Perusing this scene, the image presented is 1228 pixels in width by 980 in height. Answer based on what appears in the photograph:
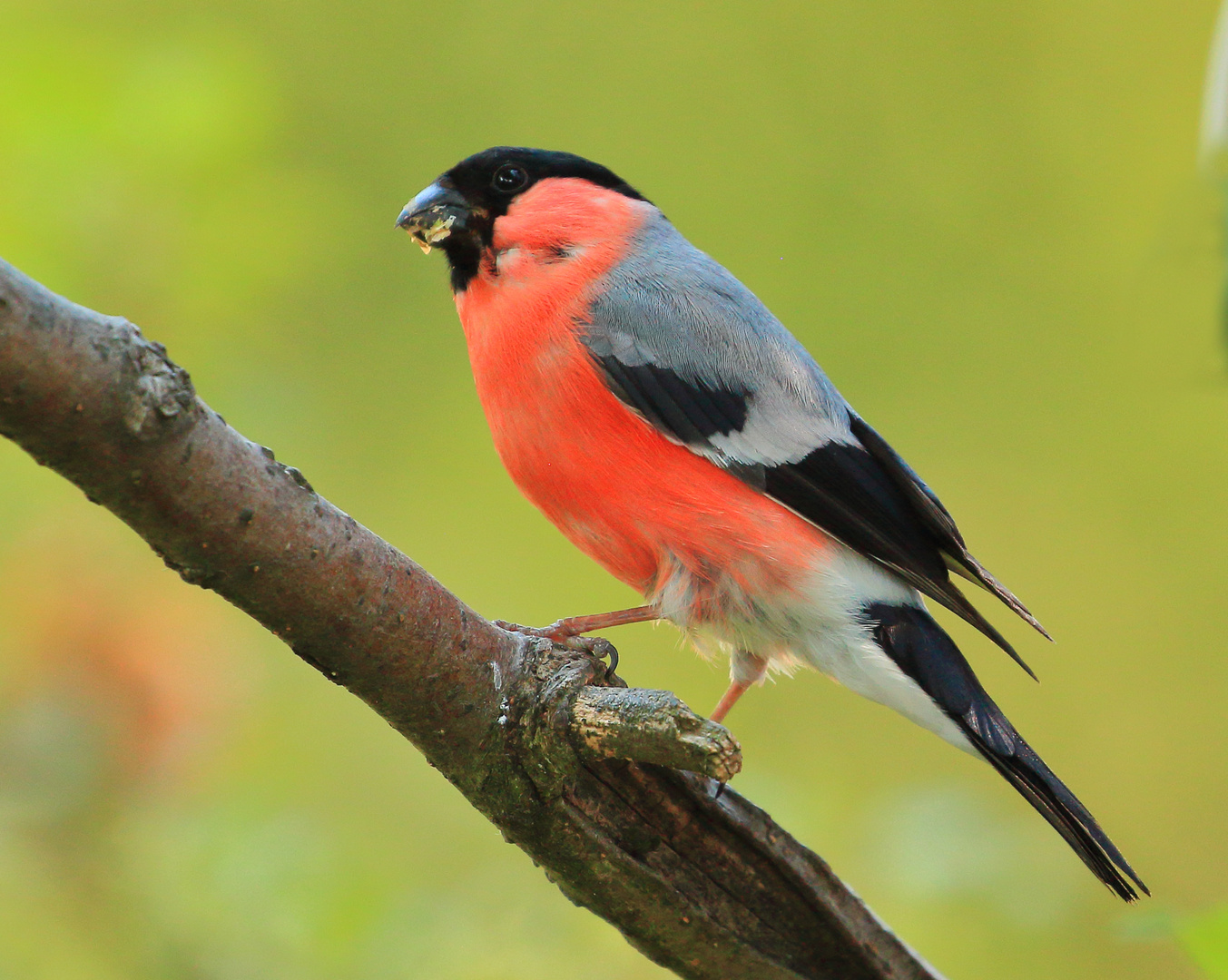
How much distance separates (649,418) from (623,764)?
91 centimetres

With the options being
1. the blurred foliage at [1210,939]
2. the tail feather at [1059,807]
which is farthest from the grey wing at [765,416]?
the blurred foliage at [1210,939]

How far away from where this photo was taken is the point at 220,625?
327 cm

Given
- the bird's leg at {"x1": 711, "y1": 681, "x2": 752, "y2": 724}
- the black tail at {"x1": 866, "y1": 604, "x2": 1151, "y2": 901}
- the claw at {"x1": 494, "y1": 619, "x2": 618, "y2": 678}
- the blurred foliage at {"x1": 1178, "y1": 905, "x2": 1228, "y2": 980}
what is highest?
the black tail at {"x1": 866, "y1": 604, "x2": 1151, "y2": 901}

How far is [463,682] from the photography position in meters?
2.07

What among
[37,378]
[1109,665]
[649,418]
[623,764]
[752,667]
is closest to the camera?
[37,378]

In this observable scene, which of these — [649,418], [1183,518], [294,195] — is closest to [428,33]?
[294,195]

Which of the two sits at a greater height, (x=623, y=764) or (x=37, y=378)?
(x=623, y=764)

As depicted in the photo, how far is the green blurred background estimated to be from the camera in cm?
267

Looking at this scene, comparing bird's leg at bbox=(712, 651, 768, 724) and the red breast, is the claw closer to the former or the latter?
the red breast

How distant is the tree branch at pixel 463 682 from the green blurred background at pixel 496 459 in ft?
1.54

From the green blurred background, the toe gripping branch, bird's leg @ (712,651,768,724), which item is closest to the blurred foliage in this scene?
the green blurred background

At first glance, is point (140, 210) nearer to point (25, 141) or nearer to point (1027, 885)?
point (25, 141)

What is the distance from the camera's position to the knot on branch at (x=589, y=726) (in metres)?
1.86

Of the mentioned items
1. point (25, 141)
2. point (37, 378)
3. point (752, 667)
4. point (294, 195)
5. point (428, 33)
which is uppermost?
point (428, 33)
